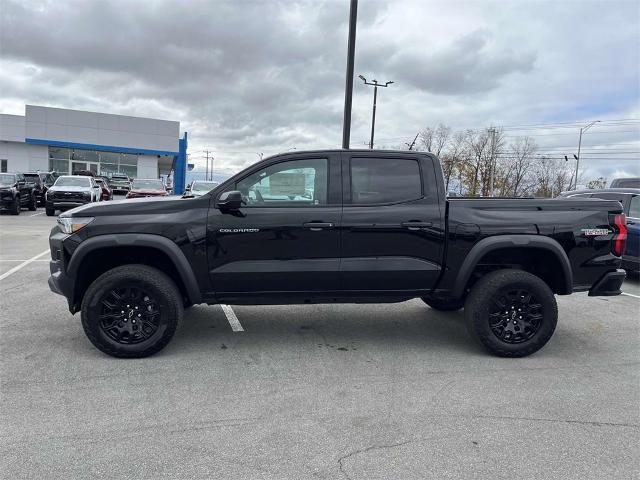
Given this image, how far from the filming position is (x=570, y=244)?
479 cm

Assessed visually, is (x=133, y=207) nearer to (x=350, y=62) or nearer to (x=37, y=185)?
(x=350, y=62)

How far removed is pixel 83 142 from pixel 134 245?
134ft

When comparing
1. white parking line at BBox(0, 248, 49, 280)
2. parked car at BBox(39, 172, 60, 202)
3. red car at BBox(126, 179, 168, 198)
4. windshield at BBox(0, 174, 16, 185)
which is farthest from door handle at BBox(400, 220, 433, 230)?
parked car at BBox(39, 172, 60, 202)

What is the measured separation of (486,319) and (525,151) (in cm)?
6599

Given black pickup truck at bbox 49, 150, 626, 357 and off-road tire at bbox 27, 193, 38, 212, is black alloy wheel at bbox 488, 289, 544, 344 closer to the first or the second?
black pickup truck at bbox 49, 150, 626, 357

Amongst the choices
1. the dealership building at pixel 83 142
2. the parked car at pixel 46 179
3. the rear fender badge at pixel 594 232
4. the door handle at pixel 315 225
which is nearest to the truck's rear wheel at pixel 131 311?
the door handle at pixel 315 225

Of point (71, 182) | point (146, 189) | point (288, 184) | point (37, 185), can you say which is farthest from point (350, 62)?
point (37, 185)

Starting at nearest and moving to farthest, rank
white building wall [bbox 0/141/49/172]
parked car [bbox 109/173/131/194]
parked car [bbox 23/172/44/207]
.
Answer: parked car [bbox 23/172/44/207] → parked car [bbox 109/173/131/194] → white building wall [bbox 0/141/49/172]

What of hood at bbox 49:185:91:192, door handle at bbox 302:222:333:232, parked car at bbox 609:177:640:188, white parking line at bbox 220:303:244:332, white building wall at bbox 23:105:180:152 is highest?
white building wall at bbox 23:105:180:152

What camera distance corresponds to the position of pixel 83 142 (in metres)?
40.5

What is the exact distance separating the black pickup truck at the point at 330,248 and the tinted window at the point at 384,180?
1 cm

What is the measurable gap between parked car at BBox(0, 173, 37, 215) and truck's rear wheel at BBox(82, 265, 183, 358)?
665 inches

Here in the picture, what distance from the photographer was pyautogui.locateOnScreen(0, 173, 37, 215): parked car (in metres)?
18.4

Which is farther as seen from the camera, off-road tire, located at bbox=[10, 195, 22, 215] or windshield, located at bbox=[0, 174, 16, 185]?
windshield, located at bbox=[0, 174, 16, 185]
